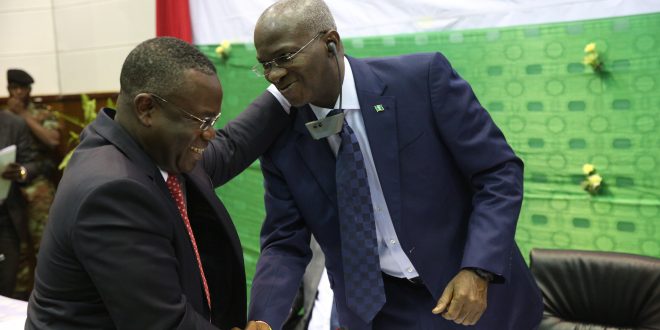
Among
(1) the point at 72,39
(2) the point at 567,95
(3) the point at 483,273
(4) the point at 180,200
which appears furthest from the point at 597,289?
(1) the point at 72,39

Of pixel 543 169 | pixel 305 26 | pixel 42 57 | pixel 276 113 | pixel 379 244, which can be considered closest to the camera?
pixel 305 26

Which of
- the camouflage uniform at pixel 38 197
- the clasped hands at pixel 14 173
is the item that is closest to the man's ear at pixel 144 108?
the clasped hands at pixel 14 173

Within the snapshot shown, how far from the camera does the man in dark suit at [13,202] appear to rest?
4402 millimetres

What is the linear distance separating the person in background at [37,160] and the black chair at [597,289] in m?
3.56

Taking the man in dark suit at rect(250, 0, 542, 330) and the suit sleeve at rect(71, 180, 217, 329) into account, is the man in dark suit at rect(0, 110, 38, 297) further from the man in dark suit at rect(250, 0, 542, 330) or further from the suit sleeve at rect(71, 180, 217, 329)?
the suit sleeve at rect(71, 180, 217, 329)

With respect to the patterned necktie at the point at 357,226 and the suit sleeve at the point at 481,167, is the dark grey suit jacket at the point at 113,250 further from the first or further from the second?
the suit sleeve at the point at 481,167

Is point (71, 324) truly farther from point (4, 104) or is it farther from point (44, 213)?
point (4, 104)

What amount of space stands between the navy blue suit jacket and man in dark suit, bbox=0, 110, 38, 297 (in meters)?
3.03

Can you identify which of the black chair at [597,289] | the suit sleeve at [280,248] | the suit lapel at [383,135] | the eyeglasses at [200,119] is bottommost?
the black chair at [597,289]

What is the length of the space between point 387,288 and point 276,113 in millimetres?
557

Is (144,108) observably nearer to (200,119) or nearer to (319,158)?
(200,119)

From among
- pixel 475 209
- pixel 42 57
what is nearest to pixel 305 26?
pixel 475 209

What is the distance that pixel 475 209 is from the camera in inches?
66.8

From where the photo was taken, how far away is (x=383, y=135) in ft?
5.64
